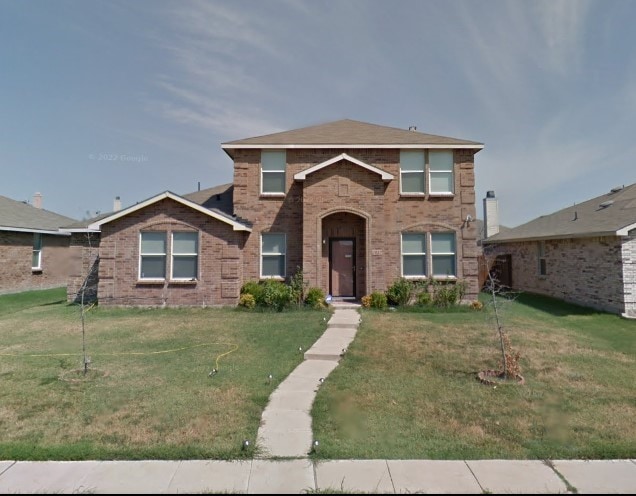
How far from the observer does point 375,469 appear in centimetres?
337

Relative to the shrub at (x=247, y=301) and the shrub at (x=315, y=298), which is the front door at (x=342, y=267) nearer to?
the shrub at (x=315, y=298)

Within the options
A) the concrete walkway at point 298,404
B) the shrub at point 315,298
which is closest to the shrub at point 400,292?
the shrub at point 315,298

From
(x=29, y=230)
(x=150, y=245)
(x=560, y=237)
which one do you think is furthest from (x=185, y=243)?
(x=560, y=237)

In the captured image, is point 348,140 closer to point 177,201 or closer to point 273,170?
point 273,170

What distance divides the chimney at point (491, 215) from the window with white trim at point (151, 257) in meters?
21.9

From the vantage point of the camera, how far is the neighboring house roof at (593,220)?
12223 millimetres

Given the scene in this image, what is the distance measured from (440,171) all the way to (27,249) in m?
21.1

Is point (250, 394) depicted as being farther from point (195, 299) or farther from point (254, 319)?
point (195, 299)

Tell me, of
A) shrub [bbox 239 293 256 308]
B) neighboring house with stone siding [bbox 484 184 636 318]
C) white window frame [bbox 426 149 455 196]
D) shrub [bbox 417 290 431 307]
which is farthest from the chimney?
shrub [bbox 239 293 256 308]

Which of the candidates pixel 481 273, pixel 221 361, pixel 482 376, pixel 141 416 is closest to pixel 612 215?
pixel 481 273

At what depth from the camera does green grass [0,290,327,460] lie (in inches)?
151

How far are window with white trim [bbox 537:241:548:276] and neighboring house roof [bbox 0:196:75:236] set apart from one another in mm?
25000

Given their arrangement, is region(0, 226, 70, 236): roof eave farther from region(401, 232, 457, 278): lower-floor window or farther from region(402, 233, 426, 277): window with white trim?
region(401, 232, 457, 278): lower-floor window

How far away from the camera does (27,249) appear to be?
18.7 metres
